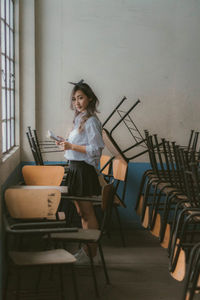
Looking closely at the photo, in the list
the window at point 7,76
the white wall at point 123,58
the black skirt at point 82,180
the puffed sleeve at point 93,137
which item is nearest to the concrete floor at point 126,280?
the black skirt at point 82,180

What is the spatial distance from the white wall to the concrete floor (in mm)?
1439

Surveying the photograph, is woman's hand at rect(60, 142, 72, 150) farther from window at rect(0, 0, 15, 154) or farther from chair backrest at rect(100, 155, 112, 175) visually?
chair backrest at rect(100, 155, 112, 175)

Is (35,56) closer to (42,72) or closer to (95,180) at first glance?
(42,72)

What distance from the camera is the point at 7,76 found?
Answer: 4125 mm

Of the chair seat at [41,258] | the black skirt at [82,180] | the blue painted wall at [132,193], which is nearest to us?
the chair seat at [41,258]

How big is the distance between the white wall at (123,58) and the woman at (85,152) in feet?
3.88

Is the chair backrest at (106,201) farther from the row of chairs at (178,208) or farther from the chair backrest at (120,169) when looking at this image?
the chair backrest at (120,169)

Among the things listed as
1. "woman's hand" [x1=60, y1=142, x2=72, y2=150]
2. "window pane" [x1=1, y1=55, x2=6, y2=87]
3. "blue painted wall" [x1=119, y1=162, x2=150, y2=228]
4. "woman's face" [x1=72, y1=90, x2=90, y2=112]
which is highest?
"window pane" [x1=1, y1=55, x2=6, y2=87]

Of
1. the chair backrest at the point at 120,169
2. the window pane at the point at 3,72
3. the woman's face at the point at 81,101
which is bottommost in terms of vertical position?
the chair backrest at the point at 120,169

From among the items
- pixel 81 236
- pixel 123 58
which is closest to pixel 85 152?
pixel 81 236

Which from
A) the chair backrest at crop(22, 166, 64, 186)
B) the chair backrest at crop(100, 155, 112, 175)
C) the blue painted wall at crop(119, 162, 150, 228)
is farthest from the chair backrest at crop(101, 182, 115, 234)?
the blue painted wall at crop(119, 162, 150, 228)

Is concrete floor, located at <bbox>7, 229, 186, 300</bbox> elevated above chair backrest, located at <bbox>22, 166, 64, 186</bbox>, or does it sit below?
below

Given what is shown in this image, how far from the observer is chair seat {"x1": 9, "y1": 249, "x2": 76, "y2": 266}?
8.11 feet

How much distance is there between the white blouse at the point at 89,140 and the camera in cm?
358
